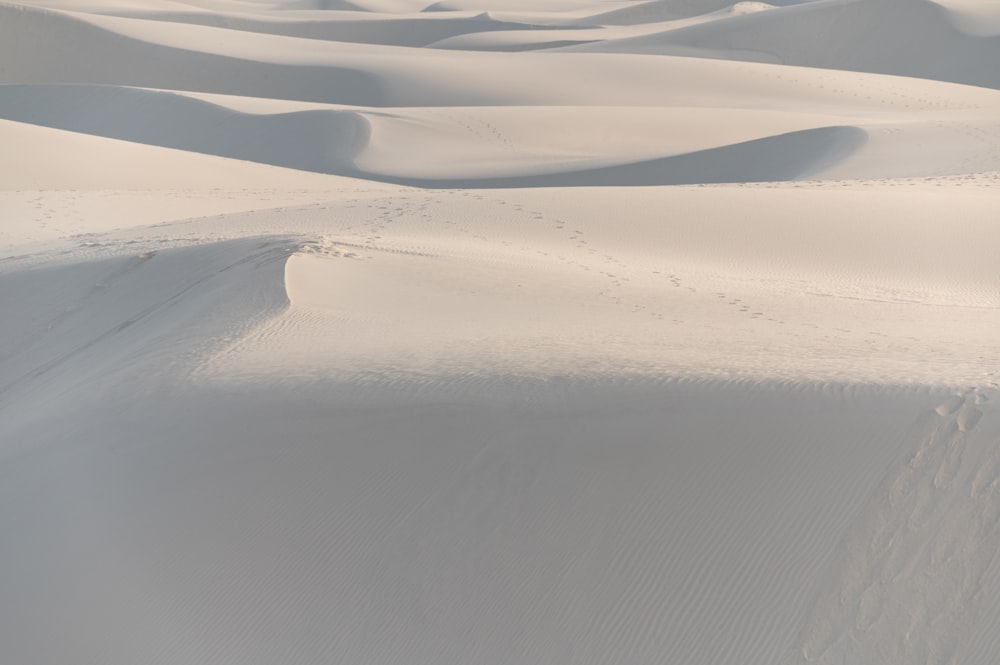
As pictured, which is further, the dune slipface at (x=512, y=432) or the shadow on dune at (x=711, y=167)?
the shadow on dune at (x=711, y=167)

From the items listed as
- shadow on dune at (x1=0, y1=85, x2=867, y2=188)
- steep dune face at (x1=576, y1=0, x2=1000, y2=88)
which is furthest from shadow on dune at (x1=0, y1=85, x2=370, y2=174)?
steep dune face at (x1=576, y1=0, x2=1000, y2=88)

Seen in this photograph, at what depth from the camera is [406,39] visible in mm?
46250

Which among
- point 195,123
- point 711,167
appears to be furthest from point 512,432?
point 195,123

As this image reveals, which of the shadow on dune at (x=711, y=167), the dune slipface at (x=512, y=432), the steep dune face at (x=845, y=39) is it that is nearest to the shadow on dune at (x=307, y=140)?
the shadow on dune at (x=711, y=167)

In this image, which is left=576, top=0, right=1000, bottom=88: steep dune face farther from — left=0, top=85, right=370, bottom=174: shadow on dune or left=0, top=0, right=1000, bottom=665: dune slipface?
left=0, top=0, right=1000, bottom=665: dune slipface

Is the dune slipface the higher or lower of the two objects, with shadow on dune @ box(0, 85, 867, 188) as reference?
higher

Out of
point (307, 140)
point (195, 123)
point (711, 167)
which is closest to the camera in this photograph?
point (711, 167)

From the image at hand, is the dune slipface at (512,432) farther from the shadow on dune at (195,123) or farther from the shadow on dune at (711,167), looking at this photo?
the shadow on dune at (195,123)

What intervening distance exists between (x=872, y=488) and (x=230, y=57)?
29421 millimetres

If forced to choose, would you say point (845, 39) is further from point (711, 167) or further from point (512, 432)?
point (512, 432)

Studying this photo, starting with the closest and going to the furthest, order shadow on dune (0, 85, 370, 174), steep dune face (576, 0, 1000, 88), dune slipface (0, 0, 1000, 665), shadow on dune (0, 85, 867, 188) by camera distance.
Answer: dune slipface (0, 0, 1000, 665) < shadow on dune (0, 85, 867, 188) < shadow on dune (0, 85, 370, 174) < steep dune face (576, 0, 1000, 88)

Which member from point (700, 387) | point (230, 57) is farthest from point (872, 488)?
point (230, 57)

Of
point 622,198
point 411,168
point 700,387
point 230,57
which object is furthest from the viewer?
point 230,57

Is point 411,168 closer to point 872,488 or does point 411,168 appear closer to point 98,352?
point 98,352
